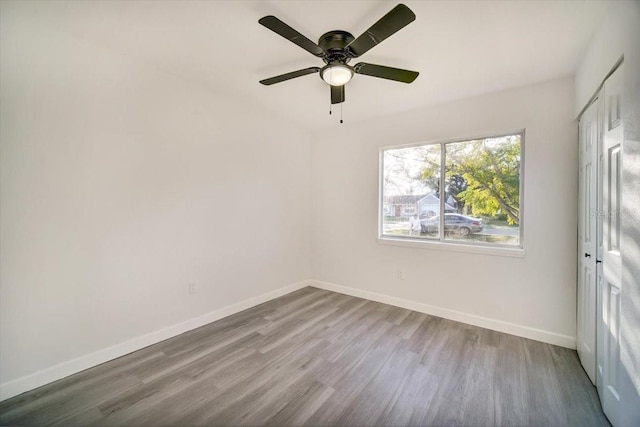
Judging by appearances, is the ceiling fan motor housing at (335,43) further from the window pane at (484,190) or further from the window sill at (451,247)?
the window sill at (451,247)

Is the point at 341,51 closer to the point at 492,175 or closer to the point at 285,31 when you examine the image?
the point at 285,31

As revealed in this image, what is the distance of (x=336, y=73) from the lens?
1.92 m

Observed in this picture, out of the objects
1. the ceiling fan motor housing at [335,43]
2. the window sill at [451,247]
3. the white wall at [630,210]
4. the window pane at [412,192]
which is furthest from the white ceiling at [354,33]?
the window sill at [451,247]

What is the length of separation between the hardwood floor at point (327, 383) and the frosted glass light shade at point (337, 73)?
2.32 m

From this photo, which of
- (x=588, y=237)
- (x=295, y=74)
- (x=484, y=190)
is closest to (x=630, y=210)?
(x=588, y=237)

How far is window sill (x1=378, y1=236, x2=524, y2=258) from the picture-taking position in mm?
2705

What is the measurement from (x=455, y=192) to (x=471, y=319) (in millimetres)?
1486

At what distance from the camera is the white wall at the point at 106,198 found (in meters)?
1.80

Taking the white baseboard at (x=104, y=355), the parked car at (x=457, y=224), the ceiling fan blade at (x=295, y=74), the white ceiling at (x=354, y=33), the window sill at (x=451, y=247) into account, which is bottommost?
the white baseboard at (x=104, y=355)

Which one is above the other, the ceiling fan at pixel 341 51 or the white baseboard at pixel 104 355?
the ceiling fan at pixel 341 51

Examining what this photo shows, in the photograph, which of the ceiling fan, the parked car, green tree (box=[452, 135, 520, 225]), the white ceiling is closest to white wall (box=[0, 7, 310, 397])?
the white ceiling

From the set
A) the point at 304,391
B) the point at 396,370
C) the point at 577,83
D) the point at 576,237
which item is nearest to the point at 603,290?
the point at 576,237

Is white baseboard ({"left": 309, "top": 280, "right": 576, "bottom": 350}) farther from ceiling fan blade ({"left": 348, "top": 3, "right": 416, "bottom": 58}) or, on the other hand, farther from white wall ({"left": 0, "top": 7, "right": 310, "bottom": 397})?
ceiling fan blade ({"left": 348, "top": 3, "right": 416, "bottom": 58})

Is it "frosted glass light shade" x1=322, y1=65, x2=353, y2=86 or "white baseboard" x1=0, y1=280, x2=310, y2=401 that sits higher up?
"frosted glass light shade" x1=322, y1=65, x2=353, y2=86
